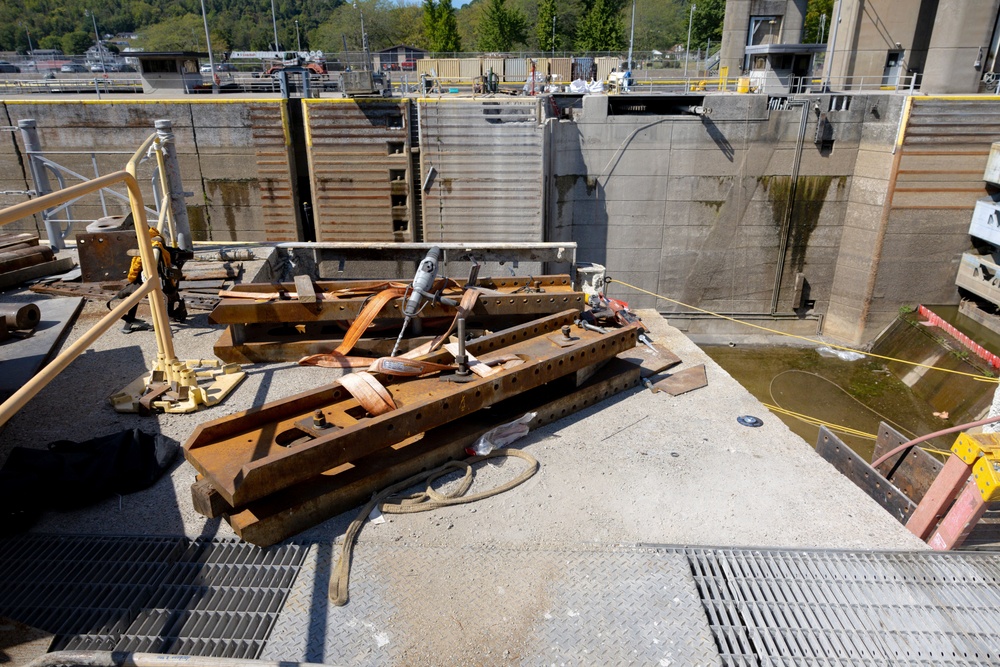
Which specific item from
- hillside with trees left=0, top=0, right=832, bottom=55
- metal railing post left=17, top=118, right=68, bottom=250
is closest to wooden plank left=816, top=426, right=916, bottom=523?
metal railing post left=17, top=118, right=68, bottom=250

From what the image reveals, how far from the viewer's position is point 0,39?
96000 mm

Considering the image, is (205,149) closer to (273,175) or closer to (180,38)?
(273,175)

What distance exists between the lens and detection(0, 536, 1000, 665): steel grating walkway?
98.8 inches

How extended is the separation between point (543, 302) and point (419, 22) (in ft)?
244

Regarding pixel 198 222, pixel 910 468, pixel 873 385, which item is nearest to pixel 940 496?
pixel 910 468

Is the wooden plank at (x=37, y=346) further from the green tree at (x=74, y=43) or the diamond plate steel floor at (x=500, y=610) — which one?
the green tree at (x=74, y=43)

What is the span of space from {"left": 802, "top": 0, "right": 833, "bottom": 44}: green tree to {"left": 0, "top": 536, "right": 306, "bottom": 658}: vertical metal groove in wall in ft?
165

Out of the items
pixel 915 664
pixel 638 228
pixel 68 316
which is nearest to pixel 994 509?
pixel 915 664

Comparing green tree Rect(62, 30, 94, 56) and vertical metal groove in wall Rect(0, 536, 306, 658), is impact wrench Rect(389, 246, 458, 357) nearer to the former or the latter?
vertical metal groove in wall Rect(0, 536, 306, 658)

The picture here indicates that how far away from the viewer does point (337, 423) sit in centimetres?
333

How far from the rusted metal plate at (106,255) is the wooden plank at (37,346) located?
3.75 feet

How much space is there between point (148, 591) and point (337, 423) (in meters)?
1.14

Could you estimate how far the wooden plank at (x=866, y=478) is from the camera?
3873 mm

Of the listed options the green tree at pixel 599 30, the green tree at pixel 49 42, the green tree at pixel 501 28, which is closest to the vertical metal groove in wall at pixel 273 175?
the green tree at pixel 599 30
